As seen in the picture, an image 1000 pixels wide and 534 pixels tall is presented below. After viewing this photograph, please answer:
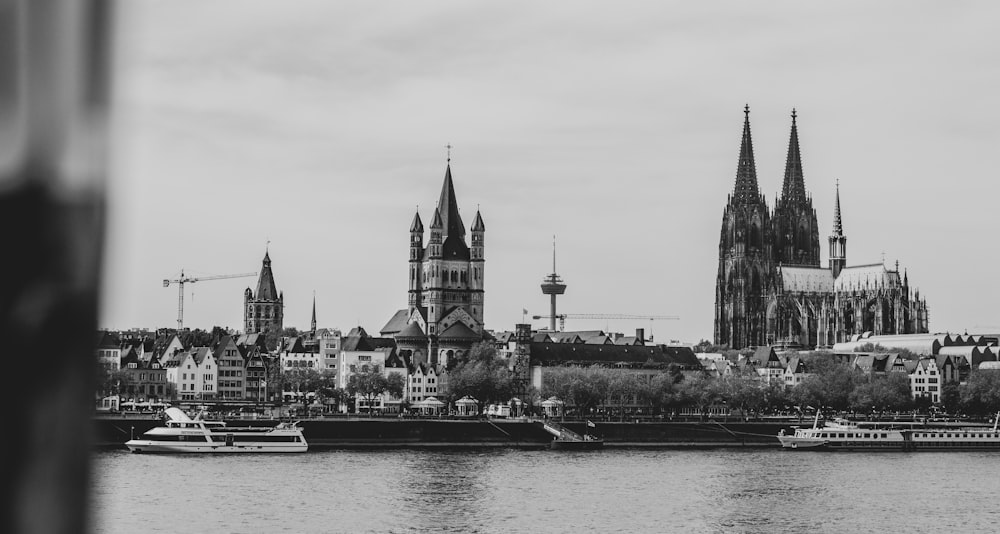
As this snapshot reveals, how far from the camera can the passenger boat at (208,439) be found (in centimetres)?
9306

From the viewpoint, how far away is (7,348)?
1.16 m

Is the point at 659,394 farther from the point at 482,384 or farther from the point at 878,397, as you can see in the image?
the point at 878,397

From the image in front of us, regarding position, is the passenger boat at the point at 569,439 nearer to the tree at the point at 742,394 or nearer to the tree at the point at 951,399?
the tree at the point at 742,394

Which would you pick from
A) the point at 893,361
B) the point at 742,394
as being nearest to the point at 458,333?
the point at 742,394

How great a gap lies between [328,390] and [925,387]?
6485 centimetres

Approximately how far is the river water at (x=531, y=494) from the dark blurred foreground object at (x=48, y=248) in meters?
47.8

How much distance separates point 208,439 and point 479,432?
2147 cm

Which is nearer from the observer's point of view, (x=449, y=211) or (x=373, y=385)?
(x=373, y=385)

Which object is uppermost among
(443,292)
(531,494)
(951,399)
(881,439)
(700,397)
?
(443,292)

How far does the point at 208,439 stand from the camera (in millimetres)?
95062

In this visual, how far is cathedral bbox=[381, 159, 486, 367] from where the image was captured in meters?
160

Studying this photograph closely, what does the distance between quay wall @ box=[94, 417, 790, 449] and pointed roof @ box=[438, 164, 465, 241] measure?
58.4m

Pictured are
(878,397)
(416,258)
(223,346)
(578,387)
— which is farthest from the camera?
(416,258)

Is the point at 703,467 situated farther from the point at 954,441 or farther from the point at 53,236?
the point at 53,236
